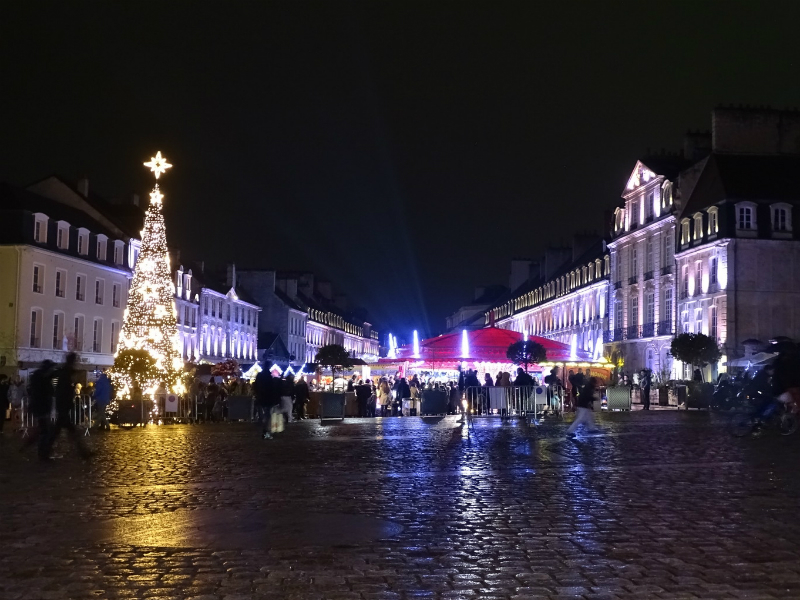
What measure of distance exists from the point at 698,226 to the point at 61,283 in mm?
33620

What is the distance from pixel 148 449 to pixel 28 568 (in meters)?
12.2

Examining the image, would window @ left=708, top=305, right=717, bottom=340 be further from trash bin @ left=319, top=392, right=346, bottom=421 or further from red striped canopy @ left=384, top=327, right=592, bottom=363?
trash bin @ left=319, top=392, right=346, bottom=421

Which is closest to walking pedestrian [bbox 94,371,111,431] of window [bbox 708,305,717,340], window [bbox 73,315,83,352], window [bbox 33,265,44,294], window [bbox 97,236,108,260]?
window [bbox 33,265,44,294]

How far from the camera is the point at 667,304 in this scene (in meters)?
61.5

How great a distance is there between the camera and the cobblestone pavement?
22.1ft

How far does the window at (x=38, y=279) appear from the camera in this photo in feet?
169

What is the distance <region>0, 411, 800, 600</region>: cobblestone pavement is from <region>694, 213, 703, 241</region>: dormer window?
39958mm

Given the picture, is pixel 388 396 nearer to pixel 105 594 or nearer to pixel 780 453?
pixel 780 453

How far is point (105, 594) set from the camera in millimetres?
6441

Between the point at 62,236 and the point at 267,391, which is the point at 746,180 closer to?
the point at 62,236

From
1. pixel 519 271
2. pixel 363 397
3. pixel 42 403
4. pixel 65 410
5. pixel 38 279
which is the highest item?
pixel 519 271

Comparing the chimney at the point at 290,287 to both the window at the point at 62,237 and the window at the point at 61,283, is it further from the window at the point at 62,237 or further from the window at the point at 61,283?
the window at the point at 62,237

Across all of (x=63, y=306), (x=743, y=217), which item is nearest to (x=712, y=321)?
(x=743, y=217)

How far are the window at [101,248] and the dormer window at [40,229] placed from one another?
6360 mm
